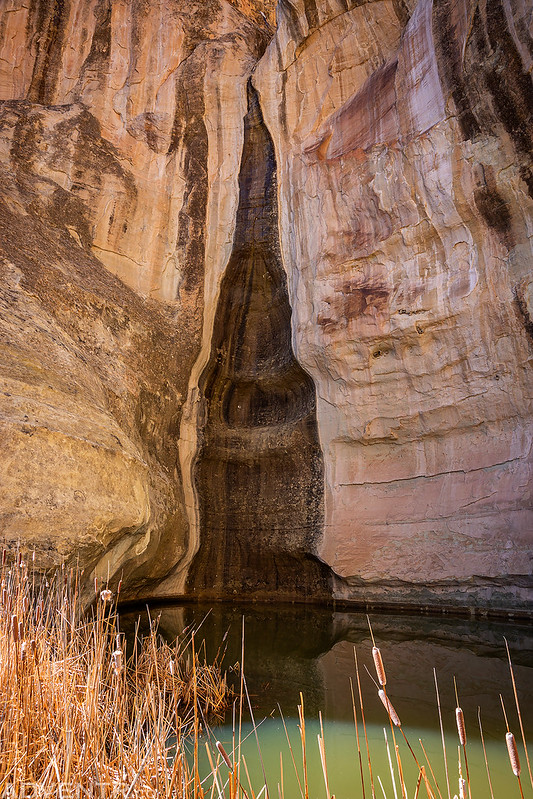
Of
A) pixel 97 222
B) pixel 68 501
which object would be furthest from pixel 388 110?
pixel 68 501

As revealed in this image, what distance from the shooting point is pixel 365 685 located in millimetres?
3600

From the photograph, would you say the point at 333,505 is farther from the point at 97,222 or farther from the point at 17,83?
the point at 17,83

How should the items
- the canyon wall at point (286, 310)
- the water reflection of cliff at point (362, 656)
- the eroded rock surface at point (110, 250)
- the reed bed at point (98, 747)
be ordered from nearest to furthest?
the reed bed at point (98, 747) → the water reflection of cliff at point (362, 656) → the eroded rock surface at point (110, 250) → the canyon wall at point (286, 310)

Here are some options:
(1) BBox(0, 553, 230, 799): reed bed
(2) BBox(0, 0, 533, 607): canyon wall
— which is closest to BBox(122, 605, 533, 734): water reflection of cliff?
(2) BBox(0, 0, 533, 607): canyon wall

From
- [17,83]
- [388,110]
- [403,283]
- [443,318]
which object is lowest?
[443,318]

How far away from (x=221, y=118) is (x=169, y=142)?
96cm

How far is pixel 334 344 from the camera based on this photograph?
7539 mm

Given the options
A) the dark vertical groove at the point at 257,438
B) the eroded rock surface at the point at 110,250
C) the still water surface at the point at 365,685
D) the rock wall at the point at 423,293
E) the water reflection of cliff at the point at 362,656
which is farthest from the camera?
the dark vertical groove at the point at 257,438

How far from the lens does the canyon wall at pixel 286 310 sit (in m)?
5.84

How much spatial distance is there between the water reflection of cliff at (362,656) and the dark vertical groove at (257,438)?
0.68m

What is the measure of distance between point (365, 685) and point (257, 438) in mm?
4572

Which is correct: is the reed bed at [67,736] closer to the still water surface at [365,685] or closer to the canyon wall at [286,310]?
the still water surface at [365,685]

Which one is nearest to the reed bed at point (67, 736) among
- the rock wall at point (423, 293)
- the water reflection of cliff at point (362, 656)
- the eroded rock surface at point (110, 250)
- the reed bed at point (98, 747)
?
the reed bed at point (98, 747)

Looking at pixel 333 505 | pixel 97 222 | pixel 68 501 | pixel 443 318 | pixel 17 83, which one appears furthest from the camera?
pixel 17 83
